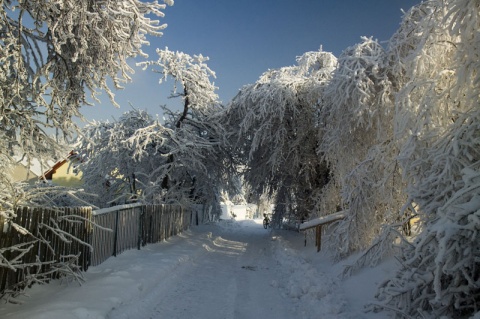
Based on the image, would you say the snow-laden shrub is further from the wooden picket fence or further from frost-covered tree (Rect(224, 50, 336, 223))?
frost-covered tree (Rect(224, 50, 336, 223))

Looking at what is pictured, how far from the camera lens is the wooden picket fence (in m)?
5.83

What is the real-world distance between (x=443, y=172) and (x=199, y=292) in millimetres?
5065

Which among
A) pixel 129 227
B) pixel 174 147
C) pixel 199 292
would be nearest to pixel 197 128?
pixel 174 147

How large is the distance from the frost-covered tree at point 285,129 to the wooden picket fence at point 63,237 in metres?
8.09

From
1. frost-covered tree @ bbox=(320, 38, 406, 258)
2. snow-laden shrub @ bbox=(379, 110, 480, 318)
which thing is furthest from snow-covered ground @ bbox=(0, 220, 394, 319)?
frost-covered tree @ bbox=(320, 38, 406, 258)

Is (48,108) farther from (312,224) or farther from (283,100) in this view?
(283,100)

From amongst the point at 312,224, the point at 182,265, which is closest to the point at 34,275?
the point at 182,265

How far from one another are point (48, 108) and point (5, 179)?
132cm

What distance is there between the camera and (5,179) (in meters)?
5.34

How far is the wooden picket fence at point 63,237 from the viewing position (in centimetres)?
583

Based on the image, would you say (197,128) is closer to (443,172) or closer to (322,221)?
(322,221)

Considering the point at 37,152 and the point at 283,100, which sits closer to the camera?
the point at 37,152

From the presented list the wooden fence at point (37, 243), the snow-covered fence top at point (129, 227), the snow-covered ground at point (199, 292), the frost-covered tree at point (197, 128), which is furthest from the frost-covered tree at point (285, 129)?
the wooden fence at point (37, 243)

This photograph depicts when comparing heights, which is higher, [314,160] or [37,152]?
[314,160]
